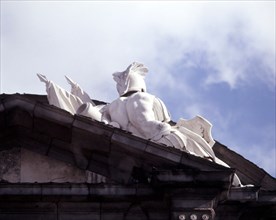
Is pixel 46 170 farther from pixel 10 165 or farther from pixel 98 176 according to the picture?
pixel 98 176

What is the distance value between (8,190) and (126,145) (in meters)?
2.38

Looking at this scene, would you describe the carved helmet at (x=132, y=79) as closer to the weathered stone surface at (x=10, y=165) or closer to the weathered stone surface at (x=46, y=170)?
the weathered stone surface at (x=46, y=170)

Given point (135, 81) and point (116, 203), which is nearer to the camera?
point (116, 203)

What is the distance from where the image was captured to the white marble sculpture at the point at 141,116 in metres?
24.4

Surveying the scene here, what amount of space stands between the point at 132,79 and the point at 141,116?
5.60ft

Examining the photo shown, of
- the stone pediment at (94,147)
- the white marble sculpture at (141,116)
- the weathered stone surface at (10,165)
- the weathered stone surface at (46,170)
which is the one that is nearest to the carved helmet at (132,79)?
the white marble sculpture at (141,116)

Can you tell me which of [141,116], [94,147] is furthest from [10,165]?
[141,116]

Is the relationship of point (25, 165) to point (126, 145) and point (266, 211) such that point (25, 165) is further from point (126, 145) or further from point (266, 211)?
point (266, 211)

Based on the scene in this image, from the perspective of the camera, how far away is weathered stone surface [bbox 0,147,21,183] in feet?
79.7

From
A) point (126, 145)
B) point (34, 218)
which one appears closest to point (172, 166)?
point (126, 145)

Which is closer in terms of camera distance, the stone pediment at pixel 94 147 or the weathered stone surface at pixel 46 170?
the stone pediment at pixel 94 147

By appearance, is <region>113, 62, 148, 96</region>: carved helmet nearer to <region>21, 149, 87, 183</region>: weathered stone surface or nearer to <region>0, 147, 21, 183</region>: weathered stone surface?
<region>21, 149, 87, 183</region>: weathered stone surface

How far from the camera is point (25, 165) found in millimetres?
24547

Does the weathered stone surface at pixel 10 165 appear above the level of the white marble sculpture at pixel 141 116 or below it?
below
